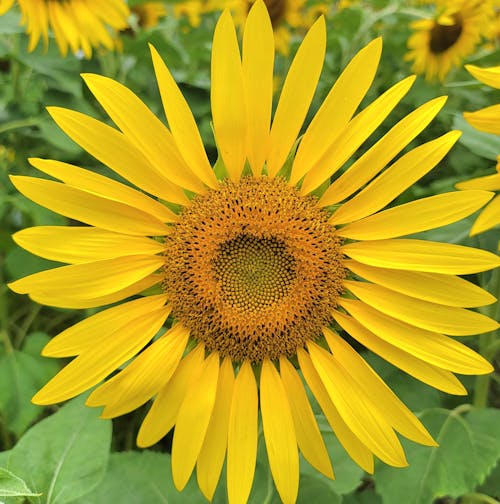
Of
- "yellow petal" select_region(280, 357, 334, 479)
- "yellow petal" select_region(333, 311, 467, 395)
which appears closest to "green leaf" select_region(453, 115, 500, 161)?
"yellow petal" select_region(333, 311, 467, 395)

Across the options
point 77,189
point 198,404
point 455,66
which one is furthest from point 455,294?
point 455,66

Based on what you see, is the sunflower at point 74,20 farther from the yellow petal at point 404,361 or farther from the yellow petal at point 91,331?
the yellow petal at point 404,361

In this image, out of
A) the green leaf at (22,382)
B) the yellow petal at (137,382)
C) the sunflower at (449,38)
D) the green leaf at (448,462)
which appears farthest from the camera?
the sunflower at (449,38)

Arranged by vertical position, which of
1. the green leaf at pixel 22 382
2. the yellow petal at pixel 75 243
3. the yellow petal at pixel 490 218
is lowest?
the green leaf at pixel 22 382

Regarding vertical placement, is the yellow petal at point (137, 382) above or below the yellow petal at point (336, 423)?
below

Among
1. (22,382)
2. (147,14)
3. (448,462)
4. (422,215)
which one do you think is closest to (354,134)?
(422,215)

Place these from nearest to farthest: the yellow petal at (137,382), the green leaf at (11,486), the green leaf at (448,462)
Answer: the green leaf at (11,486) < the yellow petal at (137,382) < the green leaf at (448,462)

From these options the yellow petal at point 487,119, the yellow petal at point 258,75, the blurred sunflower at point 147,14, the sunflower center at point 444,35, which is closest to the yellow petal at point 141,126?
the yellow petal at point 258,75
